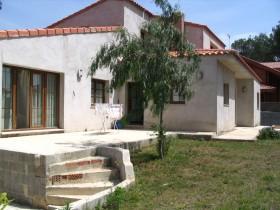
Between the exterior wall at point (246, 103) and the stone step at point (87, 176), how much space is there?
15.9m

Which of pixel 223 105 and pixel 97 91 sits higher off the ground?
pixel 97 91

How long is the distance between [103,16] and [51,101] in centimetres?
672

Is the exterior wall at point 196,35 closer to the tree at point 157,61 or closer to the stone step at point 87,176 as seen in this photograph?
the tree at point 157,61

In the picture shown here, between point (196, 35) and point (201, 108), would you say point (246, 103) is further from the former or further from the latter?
point (201, 108)

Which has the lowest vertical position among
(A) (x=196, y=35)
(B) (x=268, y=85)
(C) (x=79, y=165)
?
(C) (x=79, y=165)

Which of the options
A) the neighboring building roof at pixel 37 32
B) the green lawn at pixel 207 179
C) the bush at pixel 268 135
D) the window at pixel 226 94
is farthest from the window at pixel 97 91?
the bush at pixel 268 135

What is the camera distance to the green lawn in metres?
7.04

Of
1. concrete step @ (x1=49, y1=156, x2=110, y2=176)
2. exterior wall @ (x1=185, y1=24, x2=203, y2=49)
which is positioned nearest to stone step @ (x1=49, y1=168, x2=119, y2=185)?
concrete step @ (x1=49, y1=156, x2=110, y2=176)

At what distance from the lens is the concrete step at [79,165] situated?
8188 millimetres

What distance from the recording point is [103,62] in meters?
10.7

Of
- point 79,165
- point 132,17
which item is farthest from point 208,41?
point 79,165

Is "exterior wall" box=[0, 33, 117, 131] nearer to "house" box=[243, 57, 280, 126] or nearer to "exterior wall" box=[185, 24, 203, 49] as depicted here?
"exterior wall" box=[185, 24, 203, 49]

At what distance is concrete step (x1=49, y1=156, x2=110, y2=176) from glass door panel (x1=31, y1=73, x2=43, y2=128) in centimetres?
478

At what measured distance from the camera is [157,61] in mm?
10219
